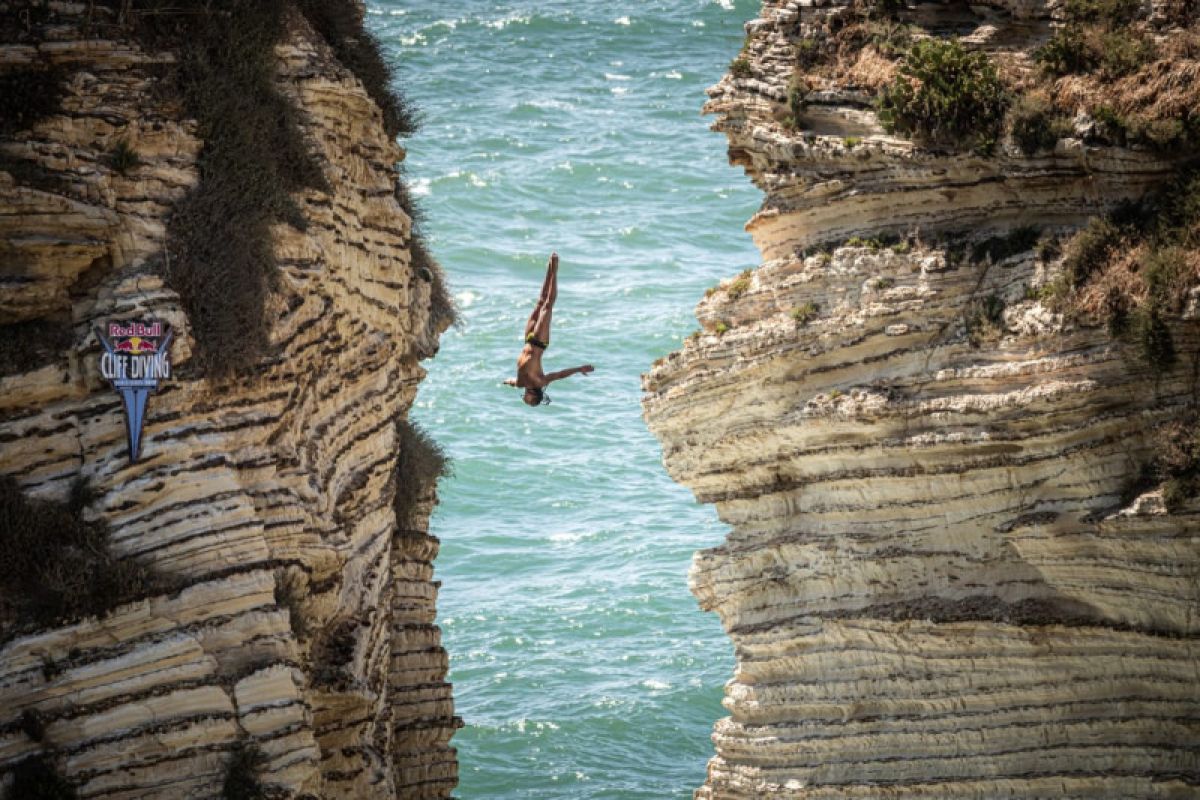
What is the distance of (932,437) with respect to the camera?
619 inches

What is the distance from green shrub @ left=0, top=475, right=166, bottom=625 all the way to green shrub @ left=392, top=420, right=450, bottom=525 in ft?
20.0

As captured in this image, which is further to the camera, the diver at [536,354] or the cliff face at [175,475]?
the diver at [536,354]

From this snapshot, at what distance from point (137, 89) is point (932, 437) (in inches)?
324

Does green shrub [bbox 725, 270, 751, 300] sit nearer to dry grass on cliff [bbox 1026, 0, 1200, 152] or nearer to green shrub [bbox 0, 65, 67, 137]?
dry grass on cliff [bbox 1026, 0, 1200, 152]

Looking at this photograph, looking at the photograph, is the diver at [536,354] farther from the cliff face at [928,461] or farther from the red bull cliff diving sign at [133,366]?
the red bull cliff diving sign at [133,366]

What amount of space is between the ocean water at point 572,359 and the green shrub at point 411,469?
472 centimetres

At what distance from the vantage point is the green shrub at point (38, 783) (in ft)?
41.5

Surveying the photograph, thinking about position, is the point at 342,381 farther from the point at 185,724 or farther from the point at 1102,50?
the point at 1102,50

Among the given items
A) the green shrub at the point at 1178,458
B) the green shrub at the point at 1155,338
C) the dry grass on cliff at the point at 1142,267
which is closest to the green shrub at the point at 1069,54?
the dry grass on cliff at the point at 1142,267

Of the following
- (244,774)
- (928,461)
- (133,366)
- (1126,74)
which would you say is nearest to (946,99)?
(1126,74)

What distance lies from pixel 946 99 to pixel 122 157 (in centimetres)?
802

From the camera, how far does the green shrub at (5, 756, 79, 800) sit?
41.5 feet

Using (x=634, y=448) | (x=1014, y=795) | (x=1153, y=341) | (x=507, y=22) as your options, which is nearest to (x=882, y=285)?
(x=1153, y=341)

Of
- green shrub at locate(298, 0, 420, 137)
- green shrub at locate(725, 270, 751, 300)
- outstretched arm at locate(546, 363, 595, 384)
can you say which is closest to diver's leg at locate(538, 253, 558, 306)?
outstretched arm at locate(546, 363, 595, 384)
